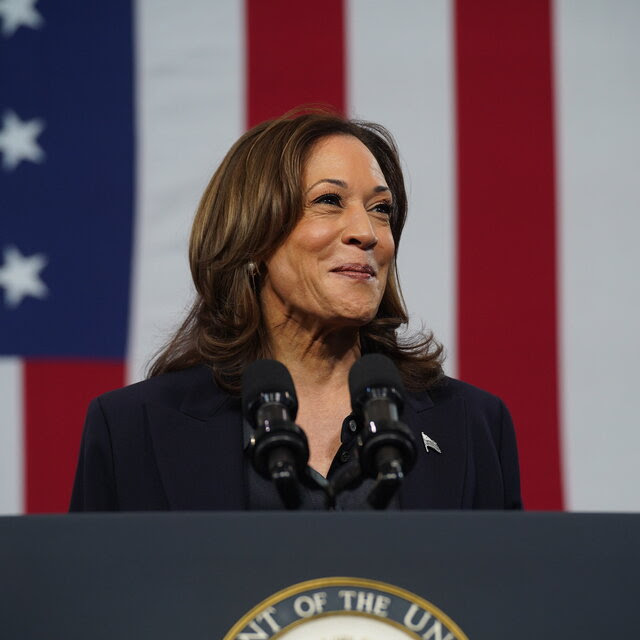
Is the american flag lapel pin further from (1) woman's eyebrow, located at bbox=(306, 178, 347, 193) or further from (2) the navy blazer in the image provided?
(1) woman's eyebrow, located at bbox=(306, 178, 347, 193)

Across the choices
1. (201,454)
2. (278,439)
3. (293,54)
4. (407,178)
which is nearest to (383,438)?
(278,439)

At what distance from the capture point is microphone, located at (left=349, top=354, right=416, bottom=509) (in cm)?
94

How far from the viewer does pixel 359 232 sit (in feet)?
5.07

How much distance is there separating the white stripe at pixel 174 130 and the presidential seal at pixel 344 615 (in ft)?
5.28

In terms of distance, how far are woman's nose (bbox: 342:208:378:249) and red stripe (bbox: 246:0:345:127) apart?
0.98 metres

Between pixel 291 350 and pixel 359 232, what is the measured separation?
231mm

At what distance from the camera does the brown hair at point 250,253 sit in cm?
162

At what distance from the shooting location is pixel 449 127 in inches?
98.5

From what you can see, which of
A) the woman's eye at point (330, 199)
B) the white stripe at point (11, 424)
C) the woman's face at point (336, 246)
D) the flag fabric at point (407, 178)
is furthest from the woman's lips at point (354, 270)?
the white stripe at point (11, 424)

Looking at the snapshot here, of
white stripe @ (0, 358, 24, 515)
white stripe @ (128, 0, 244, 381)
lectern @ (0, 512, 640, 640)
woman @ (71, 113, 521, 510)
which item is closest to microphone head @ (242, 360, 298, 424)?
lectern @ (0, 512, 640, 640)

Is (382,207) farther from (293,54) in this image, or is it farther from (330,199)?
(293,54)

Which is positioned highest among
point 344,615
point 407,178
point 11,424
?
point 407,178

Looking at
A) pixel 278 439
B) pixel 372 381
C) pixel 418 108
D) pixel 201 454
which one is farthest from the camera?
pixel 418 108

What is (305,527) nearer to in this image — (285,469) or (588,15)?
(285,469)
